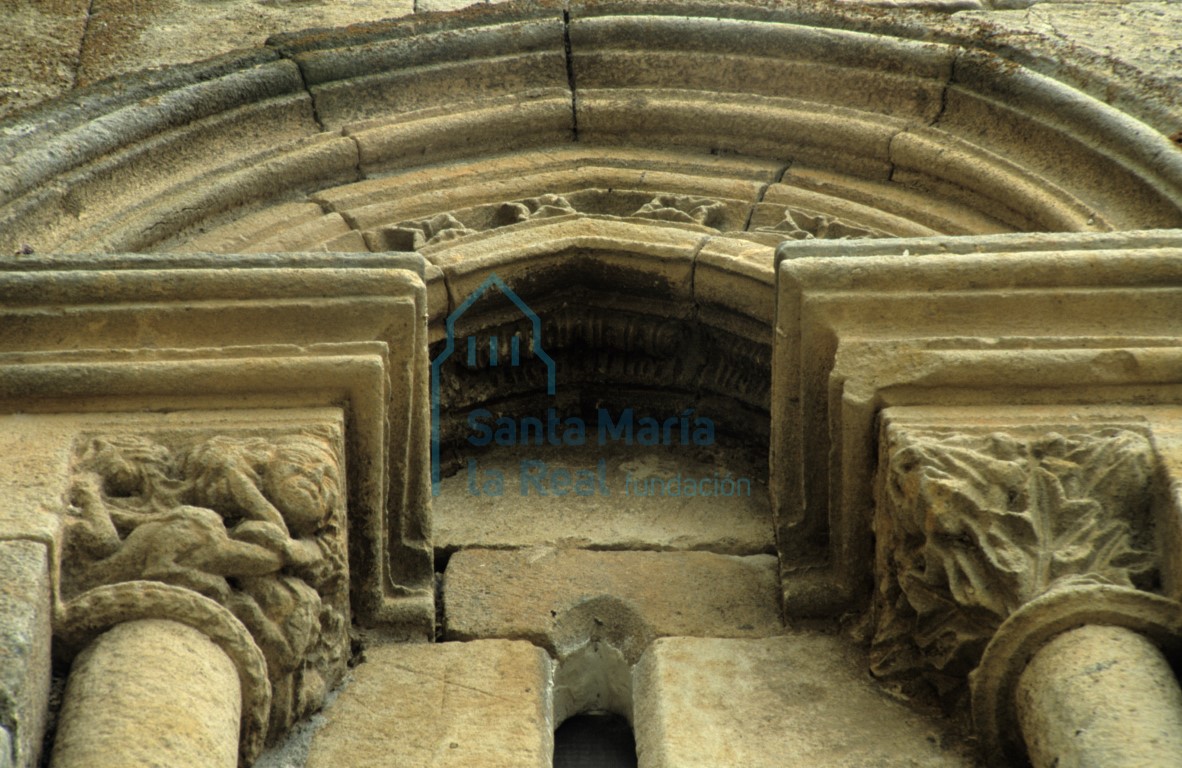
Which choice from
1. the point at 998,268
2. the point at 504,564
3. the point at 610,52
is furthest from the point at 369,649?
the point at 610,52

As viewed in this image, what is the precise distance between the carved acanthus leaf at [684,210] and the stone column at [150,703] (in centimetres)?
219

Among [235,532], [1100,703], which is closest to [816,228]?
[1100,703]

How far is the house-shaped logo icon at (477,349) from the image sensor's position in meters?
4.19

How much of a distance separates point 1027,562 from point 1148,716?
1.22 ft

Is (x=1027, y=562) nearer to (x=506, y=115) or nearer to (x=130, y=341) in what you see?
(x=130, y=341)

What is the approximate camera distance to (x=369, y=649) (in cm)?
335

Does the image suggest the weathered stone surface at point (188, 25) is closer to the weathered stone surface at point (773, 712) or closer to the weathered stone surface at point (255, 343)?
the weathered stone surface at point (255, 343)

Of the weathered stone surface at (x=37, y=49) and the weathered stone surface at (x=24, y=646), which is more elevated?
the weathered stone surface at (x=37, y=49)

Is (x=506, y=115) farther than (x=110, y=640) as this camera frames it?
Yes

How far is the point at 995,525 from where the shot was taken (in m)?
2.91

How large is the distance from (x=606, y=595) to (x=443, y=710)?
1.80ft

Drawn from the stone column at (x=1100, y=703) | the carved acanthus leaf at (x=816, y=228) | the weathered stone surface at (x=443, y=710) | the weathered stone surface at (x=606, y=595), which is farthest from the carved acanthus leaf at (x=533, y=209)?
the stone column at (x=1100, y=703)

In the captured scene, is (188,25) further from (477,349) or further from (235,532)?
(235,532)

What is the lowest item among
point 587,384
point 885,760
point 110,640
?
point 885,760
